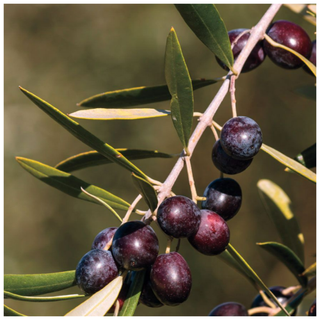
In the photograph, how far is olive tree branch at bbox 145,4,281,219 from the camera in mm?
645

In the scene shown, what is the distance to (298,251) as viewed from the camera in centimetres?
107

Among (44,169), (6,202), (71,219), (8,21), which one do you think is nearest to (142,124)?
(71,219)

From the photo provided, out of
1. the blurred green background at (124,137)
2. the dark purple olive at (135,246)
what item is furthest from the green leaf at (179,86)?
the blurred green background at (124,137)

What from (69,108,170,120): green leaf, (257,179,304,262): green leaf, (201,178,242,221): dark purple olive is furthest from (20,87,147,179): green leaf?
(257,179,304,262): green leaf

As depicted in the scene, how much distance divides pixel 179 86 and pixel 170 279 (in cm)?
28

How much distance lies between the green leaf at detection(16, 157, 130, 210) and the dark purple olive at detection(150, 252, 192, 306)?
0.57 feet

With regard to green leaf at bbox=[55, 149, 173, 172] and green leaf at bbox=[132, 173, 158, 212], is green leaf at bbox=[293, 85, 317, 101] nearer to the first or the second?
green leaf at bbox=[55, 149, 173, 172]

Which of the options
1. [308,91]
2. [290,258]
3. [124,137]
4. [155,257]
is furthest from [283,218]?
[124,137]

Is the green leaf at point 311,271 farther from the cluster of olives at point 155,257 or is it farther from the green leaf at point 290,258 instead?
the cluster of olives at point 155,257

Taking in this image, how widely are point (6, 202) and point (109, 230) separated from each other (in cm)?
287

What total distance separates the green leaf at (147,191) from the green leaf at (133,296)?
0.11 metres

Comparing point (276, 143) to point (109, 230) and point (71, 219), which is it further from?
point (109, 230)

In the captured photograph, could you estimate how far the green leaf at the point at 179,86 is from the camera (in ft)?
1.90

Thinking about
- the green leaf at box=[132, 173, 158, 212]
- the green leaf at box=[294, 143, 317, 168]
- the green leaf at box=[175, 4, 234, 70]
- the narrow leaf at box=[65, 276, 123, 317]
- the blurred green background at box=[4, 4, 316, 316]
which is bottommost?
the narrow leaf at box=[65, 276, 123, 317]
